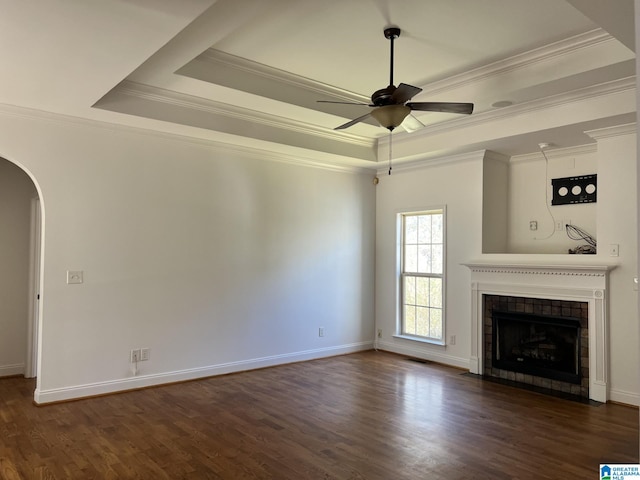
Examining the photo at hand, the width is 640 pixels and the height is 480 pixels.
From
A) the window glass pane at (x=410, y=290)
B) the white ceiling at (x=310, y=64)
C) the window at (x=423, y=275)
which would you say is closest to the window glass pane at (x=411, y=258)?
the window at (x=423, y=275)

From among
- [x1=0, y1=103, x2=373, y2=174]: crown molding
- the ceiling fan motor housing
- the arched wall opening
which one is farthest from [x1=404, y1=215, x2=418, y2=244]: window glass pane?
the arched wall opening

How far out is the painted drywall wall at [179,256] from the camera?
431 cm

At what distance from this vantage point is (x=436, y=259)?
6.18 meters

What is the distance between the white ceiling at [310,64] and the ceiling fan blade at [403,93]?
1.65ft

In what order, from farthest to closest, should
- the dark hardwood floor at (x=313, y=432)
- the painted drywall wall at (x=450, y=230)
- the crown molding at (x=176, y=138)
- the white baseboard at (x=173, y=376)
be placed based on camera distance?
the painted drywall wall at (x=450, y=230) < the white baseboard at (x=173, y=376) < the crown molding at (x=176, y=138) < the dark hardwood floor at (x=313, y=432)

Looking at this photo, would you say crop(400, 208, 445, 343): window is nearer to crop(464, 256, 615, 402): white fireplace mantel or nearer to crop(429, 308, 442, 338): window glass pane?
crop(429, 308, 442, 338): window glass pane

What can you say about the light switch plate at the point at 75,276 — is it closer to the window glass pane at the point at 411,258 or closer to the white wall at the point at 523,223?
the white wall at the point at 523,223

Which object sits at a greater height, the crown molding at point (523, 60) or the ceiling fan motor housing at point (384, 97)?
the crown molding at point (523, 60)

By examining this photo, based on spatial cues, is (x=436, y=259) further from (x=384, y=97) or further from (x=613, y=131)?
(x=384, y=97)

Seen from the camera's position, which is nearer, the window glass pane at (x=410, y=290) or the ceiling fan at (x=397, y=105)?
the ceiling fan at (x=397, y=105)

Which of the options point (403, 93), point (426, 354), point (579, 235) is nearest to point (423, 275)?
point (426, 354)

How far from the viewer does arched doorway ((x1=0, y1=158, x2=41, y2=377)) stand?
16.7 feet

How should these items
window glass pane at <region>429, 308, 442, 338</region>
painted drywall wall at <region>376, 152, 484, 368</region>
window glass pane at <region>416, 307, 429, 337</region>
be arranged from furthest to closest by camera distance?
window glass pane at <region>416, 307, 429, 337</region> → window glass pane at <region>429, 308, 442, 338</region> → painted drywall wall at <region>376, 152, 484, 368</region>

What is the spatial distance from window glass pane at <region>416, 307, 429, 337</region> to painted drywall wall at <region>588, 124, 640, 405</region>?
7.38 feet
